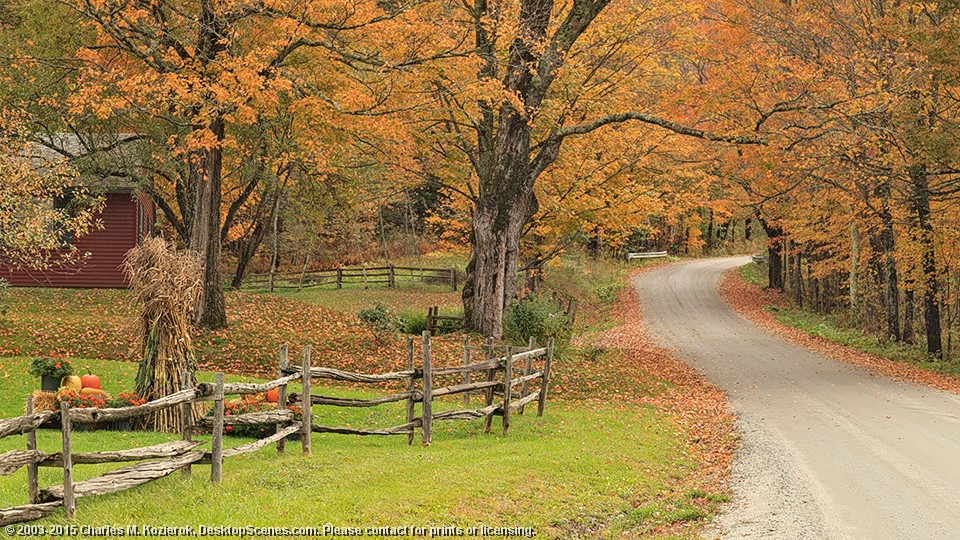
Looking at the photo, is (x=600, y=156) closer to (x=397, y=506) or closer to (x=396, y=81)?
(x=396, y=81)

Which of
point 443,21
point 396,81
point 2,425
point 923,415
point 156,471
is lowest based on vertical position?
point 923,415

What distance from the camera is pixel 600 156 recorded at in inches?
1182

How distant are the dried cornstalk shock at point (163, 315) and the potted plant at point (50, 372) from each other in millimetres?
2742

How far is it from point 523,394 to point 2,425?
10699 millimetres

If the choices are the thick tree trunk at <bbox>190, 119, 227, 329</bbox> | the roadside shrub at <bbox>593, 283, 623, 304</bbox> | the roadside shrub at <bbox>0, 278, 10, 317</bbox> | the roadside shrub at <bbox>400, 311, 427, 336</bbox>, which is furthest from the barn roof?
the roadside shrub at <bbox>593, 283, 623, 304</bbox>

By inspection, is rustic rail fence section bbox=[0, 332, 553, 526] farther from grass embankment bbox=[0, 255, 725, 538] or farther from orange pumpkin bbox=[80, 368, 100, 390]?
orange pumpkin bbox=[80, 368, 100, 390]

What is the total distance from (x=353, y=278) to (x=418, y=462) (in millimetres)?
42315

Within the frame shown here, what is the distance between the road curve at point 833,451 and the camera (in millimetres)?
10047

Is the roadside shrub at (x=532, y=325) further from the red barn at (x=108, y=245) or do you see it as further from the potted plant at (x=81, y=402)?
the red barn at (x=108, y=245)

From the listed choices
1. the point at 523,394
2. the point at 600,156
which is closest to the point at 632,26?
the point at 600,156

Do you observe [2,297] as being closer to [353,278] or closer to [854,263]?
[353,278]

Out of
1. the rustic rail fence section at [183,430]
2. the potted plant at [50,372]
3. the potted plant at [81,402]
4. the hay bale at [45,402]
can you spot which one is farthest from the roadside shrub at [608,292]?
the hay bale at [45,402]

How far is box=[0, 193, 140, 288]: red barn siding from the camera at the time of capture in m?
33.7

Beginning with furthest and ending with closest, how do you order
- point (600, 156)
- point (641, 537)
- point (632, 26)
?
point (600, 156), point (632, 26), point (641, 537)
